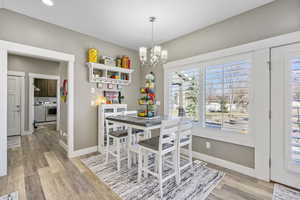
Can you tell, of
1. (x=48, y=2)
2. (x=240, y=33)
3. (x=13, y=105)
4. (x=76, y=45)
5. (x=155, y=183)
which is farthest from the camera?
(x=13, y=105)

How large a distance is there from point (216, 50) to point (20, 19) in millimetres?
3617

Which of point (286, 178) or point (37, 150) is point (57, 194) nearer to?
point (37, 150)

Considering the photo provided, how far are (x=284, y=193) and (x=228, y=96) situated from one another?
150cm

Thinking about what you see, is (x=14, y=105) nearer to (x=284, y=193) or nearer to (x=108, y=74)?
(x=108, y=74)

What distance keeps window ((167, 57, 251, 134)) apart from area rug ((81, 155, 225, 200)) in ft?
2.90

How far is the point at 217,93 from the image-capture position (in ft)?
8.57

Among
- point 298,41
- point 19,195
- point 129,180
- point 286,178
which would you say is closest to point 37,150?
point 19,195

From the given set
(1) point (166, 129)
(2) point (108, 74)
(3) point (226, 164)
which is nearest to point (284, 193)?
(3) point (226, 164)

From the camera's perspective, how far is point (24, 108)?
482 centimetres

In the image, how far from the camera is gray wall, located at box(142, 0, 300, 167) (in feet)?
6.41

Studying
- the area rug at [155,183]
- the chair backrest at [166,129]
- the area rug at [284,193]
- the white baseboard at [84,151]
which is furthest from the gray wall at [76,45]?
the area rug at [284,193]

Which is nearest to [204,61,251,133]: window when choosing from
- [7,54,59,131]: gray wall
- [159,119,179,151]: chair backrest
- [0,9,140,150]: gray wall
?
[159,119,179,151]: chair backrest

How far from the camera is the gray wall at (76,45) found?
7.74ft

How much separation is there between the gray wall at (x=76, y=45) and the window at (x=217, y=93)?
205 centimetres
